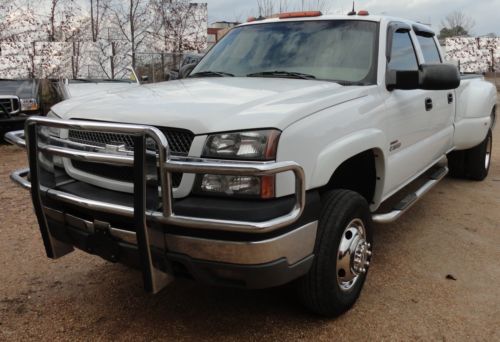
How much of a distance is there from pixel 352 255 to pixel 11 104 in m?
8.20

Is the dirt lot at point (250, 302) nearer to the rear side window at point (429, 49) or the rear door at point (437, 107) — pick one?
the rear door at point (437, 107)

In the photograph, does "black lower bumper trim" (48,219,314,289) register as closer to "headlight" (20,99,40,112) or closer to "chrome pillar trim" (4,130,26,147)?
"chrome pillar trim" (4,130,26,147)

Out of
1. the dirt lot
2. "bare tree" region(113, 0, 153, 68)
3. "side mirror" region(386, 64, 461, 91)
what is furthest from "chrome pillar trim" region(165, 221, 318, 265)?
"bare tree" region(113, 0, 153, 68)

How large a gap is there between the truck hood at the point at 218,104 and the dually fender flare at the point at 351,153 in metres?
0.22

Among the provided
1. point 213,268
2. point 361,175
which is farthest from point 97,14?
point 213,268

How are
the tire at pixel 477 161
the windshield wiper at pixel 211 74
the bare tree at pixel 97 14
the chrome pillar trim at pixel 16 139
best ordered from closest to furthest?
the chrome pillar trim at pixel 16 139
the windshield wiper at pixel 211 74
the tire at pixel 477 161
the bare tree at pixel 97 14

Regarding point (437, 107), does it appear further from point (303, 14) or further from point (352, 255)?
point (352, 255)

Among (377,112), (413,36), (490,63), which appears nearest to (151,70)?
(413,36)

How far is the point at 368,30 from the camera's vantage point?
3711 mm

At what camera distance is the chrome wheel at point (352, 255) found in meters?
2.87

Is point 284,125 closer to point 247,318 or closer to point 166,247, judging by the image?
point 166,247

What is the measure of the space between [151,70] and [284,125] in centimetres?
1513

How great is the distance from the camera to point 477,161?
626 centimetres

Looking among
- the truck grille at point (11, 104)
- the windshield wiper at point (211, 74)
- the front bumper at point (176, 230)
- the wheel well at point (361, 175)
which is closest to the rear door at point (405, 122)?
the wheel well at point (361, 175)
